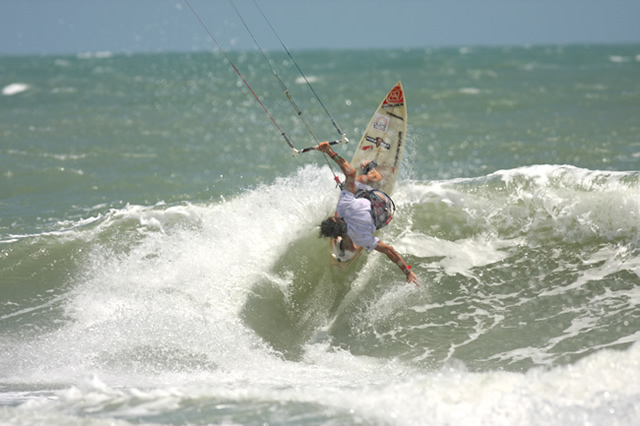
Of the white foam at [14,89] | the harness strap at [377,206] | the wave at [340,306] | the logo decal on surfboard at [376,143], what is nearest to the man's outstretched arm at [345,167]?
the harness strap at [377,206]

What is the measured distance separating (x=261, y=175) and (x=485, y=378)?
24.0ft

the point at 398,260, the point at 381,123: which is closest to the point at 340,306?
the point at 398,260

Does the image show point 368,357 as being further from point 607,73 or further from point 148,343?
point 607,73

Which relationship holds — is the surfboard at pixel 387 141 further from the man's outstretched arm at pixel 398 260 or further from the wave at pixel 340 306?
the man's outstretched arm at pixel 398 260

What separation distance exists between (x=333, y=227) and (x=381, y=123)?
2134 mm

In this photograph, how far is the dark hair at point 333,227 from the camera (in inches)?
247

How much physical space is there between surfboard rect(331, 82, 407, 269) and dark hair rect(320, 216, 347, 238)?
56.5 inches

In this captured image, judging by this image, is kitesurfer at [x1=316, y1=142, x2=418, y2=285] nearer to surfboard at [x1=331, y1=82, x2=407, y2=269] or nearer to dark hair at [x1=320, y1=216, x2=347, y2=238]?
dark hair at [x1=320, y1=216, x2=347, y2=238]

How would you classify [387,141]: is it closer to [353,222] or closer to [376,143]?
[376,143]

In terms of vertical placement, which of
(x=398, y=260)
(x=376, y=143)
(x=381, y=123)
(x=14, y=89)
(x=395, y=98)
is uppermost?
(x=395, y=98)

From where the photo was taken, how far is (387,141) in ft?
25.7

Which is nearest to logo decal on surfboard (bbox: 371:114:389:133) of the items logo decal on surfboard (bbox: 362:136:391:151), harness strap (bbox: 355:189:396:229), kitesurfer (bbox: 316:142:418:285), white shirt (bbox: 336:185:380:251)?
logo decal on surfboard (bbox: 362:136:391:151)

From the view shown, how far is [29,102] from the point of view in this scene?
893 inches

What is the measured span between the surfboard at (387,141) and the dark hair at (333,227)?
1435 mm
